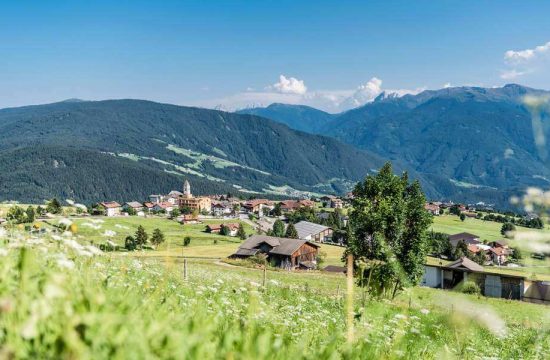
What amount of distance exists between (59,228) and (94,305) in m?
3.90

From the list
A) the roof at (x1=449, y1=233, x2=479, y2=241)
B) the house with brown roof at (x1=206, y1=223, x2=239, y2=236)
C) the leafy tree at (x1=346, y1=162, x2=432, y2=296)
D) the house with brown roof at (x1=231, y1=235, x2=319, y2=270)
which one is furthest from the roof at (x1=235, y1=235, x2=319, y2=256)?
the roof at (x1=449, y1=233, x2=479, y2=241)

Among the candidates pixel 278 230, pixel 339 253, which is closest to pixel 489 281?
pixel 339 253

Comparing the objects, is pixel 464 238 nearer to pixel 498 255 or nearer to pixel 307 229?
pixel 498 255

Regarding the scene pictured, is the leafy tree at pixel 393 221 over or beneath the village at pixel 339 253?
over

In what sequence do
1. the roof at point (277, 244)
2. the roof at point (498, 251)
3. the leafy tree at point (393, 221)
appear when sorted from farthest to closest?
the roof at point (498, 251) → the roof at point (277, 244) → the leafy tree at point (393, 221)

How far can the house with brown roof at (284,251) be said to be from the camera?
103750mm

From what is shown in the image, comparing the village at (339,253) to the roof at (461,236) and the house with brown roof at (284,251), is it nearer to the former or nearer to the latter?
the house with brown roof at (284,251)

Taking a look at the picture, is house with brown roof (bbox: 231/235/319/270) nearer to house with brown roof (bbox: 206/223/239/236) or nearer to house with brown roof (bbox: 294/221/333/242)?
house with brown roof (bbox: 294/221/333/242)

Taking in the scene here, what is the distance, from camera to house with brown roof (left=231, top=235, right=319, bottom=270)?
340ft

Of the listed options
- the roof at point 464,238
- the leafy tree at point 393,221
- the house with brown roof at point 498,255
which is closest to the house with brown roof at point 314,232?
the roof at point 464,238

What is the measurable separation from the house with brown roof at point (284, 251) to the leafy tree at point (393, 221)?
64.6 metres

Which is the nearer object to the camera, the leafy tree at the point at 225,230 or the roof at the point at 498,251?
the roof at the point at 498,251

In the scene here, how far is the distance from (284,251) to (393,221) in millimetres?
69623

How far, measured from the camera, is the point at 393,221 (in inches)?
1421
